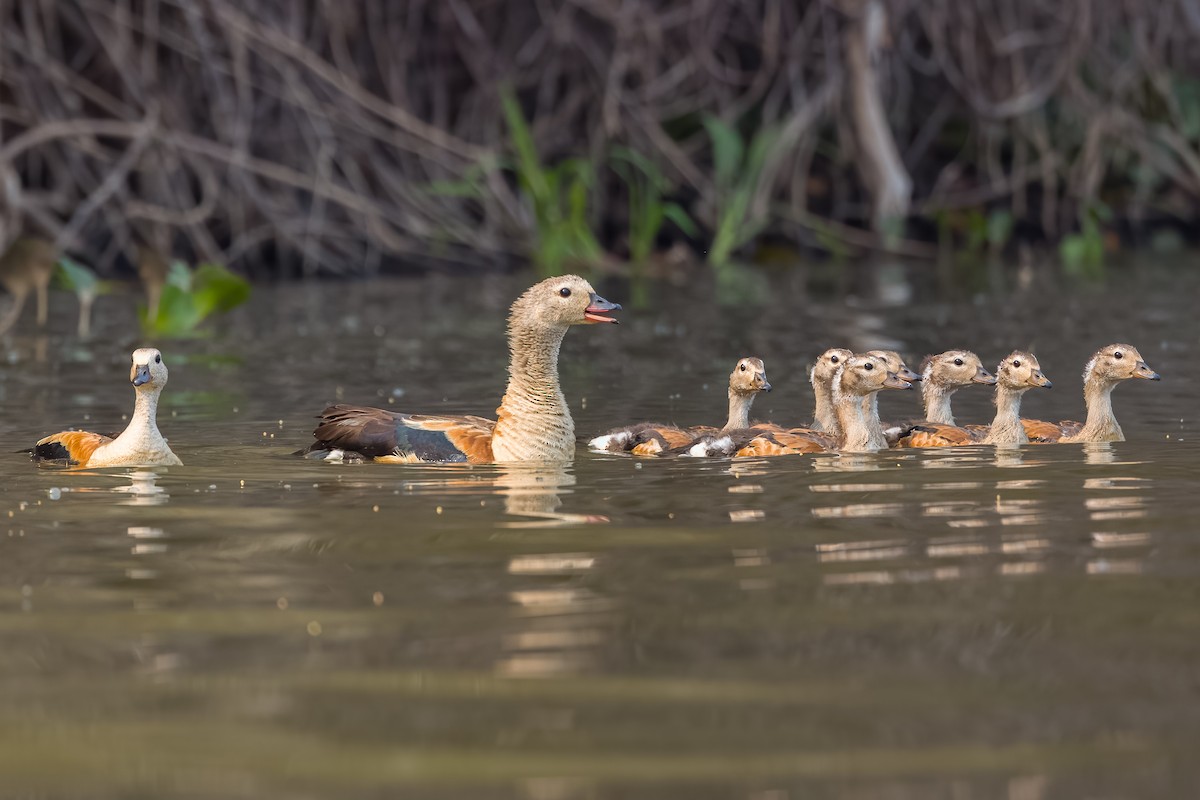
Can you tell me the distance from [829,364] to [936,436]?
0.68 m

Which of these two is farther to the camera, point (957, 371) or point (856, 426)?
point (957, 371)

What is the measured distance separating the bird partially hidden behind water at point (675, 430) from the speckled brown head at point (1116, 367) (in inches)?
52.3

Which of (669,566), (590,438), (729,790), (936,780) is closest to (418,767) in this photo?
(729,790)

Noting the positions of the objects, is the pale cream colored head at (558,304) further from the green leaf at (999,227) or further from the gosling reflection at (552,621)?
the green leaf at (999,227)

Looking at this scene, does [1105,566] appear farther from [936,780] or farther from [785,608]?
[936,780]

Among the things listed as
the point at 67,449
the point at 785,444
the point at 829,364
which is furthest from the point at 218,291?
the point at 785,444

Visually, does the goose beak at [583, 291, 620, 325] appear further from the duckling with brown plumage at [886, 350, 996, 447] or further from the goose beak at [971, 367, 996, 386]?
the goose beak at [971, 367, 996, 386]

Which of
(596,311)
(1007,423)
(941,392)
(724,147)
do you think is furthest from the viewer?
(724,147)

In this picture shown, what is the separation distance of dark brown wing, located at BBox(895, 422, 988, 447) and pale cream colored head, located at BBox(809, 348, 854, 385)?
43 centimetres

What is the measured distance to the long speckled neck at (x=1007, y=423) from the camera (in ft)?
26.8

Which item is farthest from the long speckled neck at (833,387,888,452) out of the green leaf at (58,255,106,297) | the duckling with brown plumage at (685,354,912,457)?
the green leaf at (58,255,106,297)

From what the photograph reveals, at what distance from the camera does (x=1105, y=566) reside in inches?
203

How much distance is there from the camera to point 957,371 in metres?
8.96

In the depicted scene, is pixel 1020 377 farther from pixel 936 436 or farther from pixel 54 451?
pixel 54 451
